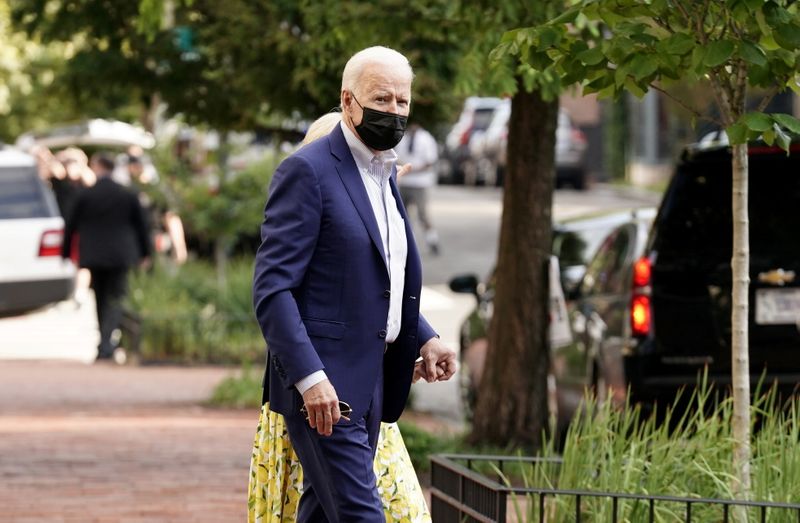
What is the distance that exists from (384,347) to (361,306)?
16cm

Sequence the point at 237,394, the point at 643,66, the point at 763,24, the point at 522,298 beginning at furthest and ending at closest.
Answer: the point at 237,394 < the point at 522,298 < the point at 643,66 < the point at 763,24

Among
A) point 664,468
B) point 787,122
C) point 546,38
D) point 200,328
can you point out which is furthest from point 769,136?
point 200,328

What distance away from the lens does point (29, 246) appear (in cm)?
1975

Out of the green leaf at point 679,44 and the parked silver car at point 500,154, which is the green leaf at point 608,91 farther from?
the parked silver car at point 500,154

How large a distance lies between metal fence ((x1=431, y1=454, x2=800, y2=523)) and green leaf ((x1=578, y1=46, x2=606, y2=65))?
127 cm

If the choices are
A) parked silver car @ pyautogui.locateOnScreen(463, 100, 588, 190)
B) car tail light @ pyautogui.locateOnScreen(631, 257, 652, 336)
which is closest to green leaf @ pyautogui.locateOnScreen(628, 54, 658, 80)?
car tail light @ pyautogui.locateOnScreen(631, 257, 652, 336)

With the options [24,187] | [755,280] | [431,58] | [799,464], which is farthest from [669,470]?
[24,187]

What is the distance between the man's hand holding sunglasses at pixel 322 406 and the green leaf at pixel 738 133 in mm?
1512

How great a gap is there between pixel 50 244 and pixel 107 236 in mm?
3271

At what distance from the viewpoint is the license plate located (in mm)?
8648

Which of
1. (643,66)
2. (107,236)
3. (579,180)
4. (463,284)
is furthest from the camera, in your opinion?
(579,180)

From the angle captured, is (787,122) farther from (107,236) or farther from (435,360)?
(107,236)

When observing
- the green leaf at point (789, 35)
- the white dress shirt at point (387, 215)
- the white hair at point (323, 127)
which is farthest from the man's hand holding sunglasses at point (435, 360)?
the green leaf at point (789, 35)

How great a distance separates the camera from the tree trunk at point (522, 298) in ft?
30.3
